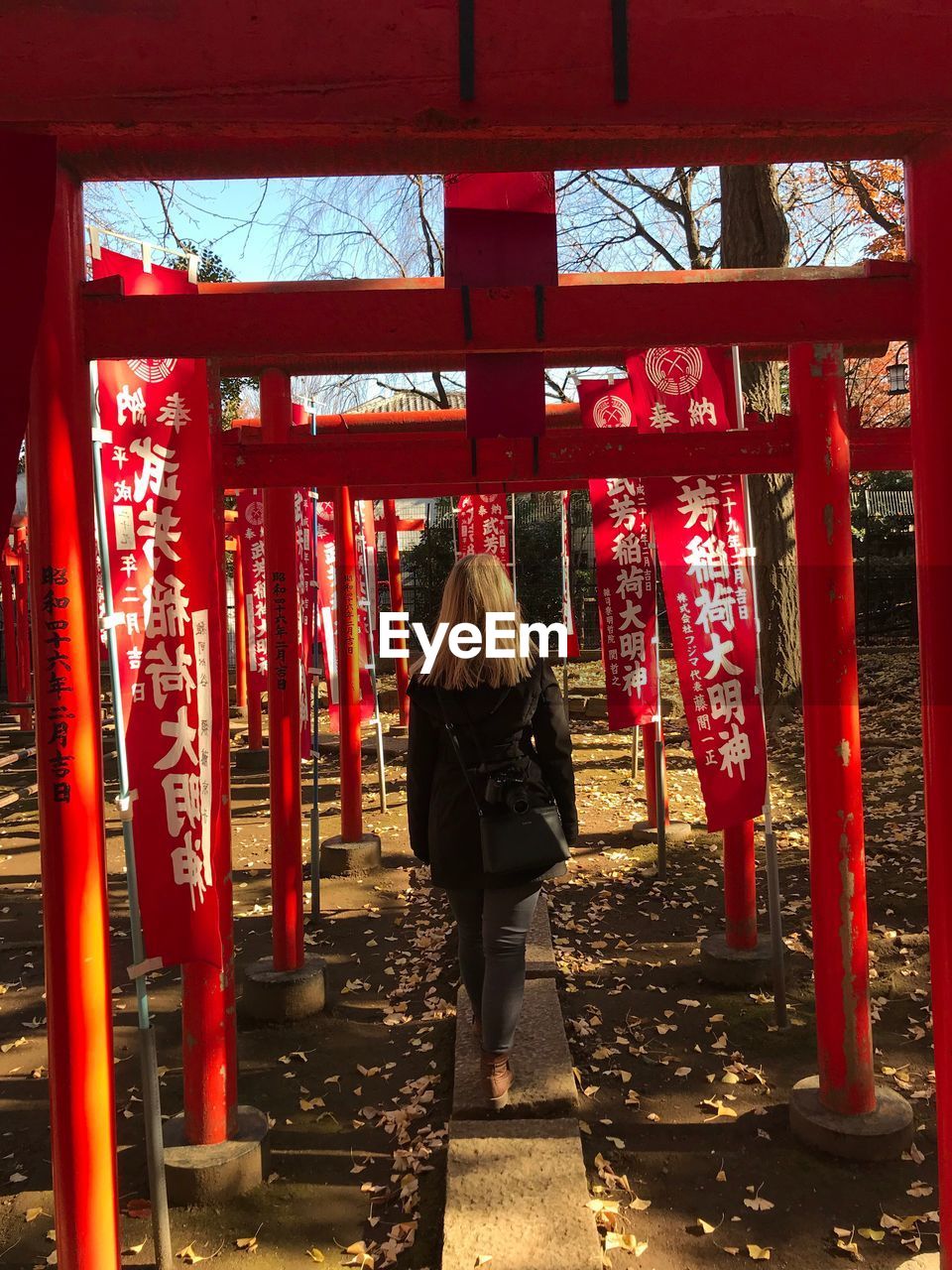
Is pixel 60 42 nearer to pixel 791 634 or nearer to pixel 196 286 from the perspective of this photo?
pixel 196 286

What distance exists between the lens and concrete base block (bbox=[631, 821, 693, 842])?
28.7 ft

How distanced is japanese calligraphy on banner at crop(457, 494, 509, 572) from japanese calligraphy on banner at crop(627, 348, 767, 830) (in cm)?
674

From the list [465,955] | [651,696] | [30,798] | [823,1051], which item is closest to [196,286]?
[465,955]

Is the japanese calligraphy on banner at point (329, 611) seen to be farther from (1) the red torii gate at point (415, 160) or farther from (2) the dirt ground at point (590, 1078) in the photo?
(1) the red torii gate at point (415, 160)

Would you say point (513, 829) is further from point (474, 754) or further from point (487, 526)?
point (487, 526)

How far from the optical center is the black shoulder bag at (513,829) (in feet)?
12.2

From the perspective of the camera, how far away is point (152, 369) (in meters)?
3.45

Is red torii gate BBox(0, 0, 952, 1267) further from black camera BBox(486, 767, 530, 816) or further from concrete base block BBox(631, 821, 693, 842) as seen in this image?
concrete base block BBox(631, 821, 693, 842)

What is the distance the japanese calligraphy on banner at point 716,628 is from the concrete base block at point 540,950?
4.32 feet

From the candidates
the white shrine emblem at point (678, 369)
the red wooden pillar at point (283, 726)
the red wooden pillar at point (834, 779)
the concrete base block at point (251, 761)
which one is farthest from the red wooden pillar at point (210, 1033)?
the concrete base block at point (251, 761)

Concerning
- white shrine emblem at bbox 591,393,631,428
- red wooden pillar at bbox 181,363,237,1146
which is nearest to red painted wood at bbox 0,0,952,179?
red wooden pillar at bbox 181,363,237,1146

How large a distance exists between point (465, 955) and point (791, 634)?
9.33 m

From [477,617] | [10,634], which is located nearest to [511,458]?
[477,617]

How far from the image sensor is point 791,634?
12.5 metres
